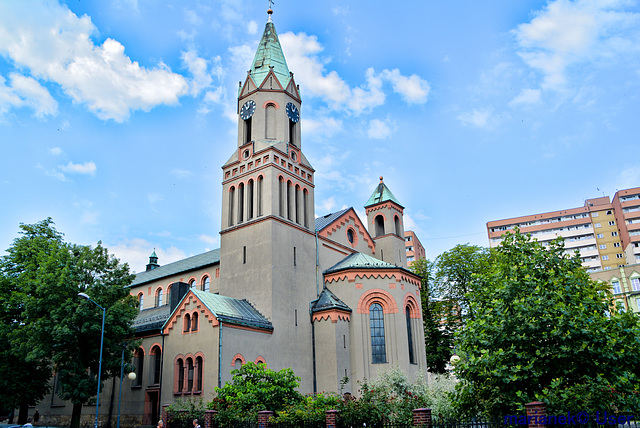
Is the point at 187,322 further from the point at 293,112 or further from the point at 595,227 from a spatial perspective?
the point at 595,227

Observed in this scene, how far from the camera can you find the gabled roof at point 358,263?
1395 inches

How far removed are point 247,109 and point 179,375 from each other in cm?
2112

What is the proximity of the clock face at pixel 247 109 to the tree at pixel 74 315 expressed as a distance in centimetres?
1557

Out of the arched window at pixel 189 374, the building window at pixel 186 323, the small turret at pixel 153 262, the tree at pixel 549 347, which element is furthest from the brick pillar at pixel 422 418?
the small turret at pixel 153 262

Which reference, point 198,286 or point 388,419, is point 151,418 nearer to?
point 198,286

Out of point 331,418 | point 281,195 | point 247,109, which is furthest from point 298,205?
point 331,418

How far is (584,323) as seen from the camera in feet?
48.6

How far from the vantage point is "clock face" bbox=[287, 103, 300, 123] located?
39.6 metres

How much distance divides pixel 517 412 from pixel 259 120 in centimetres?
2915

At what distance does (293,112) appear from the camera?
40.1m

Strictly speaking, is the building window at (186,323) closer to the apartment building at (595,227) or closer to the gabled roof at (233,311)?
the gabled roof at (233,311)

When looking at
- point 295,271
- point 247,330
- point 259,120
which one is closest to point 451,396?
point 247,330

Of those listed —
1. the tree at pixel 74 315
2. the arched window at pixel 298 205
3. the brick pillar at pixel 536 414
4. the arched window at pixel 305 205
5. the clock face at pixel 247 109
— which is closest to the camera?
the brick pillar at pixel 536 414

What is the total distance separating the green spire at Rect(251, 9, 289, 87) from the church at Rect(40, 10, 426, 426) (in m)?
0.18
